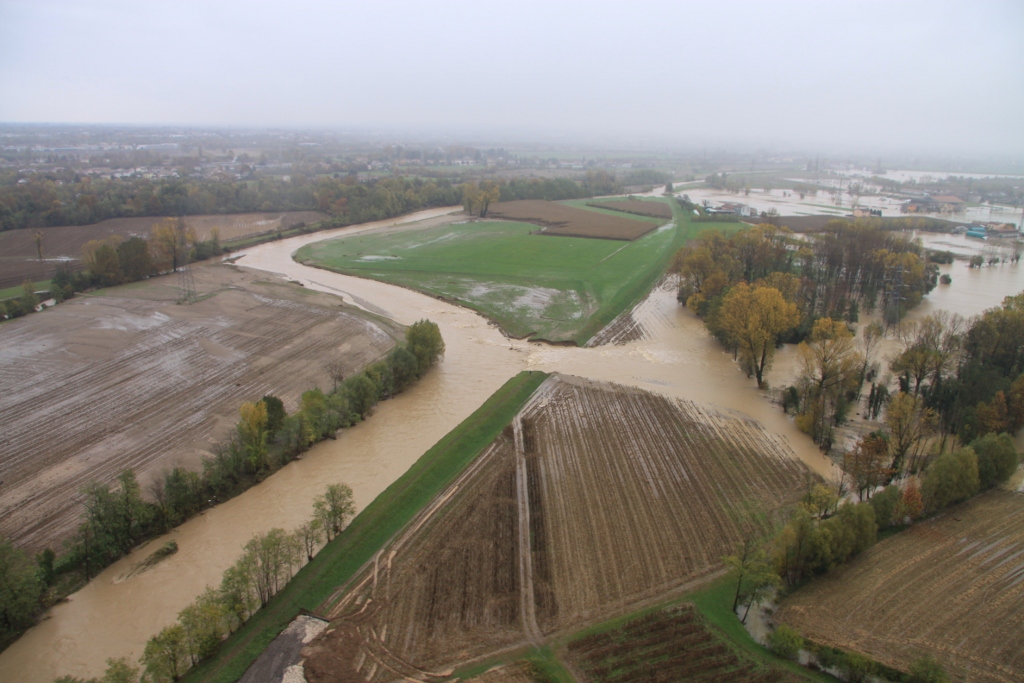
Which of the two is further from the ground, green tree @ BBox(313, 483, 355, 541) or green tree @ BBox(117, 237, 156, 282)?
green tree @ BBox(117, 237, 156, 282)

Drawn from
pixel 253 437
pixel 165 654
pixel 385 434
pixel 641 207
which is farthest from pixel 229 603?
pixel 641 207

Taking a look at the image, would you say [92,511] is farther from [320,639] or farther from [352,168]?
[352,168]

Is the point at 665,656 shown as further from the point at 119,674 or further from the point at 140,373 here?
the point at 140,373

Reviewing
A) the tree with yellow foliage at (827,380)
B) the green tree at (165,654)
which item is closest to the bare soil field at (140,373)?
the green tree at (165,654)

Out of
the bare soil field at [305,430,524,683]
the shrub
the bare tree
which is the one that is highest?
the bare tree

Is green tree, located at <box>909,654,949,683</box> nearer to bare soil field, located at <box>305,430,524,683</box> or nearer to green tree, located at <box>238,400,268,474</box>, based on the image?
bare soil field, located at <box>305,430,524,683</box>

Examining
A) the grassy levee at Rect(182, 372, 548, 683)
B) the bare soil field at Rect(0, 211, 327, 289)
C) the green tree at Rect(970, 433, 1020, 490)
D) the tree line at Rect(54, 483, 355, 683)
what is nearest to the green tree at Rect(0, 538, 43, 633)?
the tree line at Rect(54, 483, 355, 683)

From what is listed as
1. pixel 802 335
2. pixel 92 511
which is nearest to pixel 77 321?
pixel 92 511
